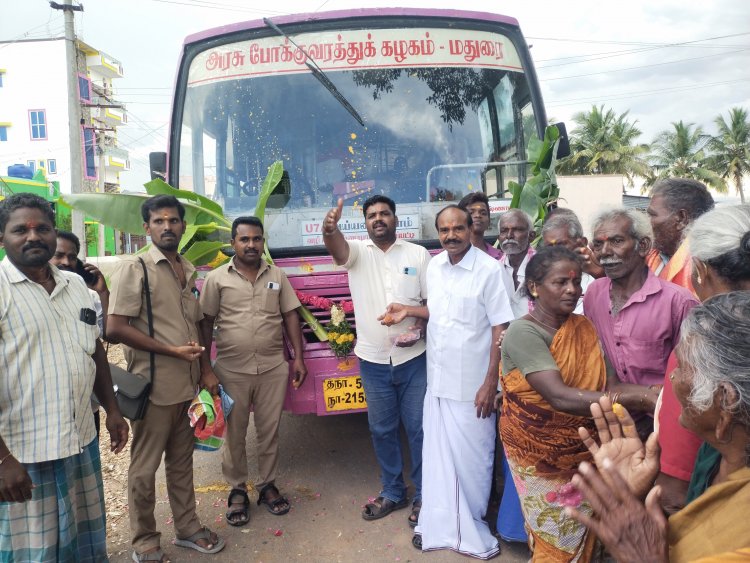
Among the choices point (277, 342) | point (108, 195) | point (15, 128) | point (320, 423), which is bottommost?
point (320, 423)

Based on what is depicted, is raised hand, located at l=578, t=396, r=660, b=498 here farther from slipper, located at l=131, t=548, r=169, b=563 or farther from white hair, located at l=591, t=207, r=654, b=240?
slipper, located at l=131, t=548, r=169, b=563

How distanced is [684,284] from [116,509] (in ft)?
11.7

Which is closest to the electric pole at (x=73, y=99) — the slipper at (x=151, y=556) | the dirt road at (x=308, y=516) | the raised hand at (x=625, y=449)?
the dirt road at (x=308, y=516)

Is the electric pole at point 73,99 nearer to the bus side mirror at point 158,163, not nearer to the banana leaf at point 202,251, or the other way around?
the bus side mirror at point 158,163

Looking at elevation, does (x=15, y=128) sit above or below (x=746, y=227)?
above

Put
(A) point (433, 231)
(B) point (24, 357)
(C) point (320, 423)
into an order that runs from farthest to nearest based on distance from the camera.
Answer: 1. (C) point (320, 423)
2. (A) point (433, 231)
3. (B) point (24, 357)

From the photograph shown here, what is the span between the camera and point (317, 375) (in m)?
3.44

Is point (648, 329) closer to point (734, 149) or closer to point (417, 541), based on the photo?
point (417, 541)

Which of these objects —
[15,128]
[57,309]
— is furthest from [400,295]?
[15,128]

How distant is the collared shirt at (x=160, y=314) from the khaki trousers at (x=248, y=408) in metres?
0.37

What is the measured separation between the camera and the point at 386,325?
122 inches

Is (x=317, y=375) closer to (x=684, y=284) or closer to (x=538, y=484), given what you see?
(x=538, y=484)

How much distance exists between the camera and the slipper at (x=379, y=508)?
10.6ft

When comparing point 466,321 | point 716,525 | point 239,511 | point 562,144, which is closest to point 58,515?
point 239,511
